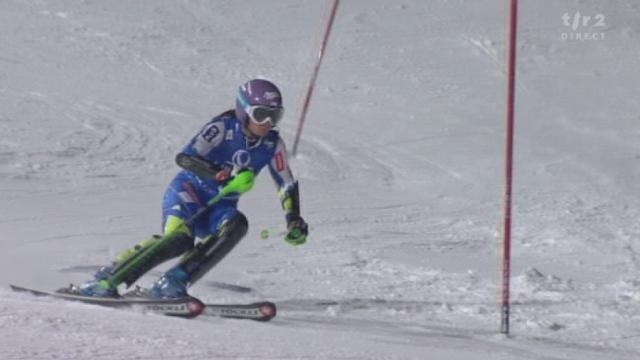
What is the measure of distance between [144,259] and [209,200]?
574mm

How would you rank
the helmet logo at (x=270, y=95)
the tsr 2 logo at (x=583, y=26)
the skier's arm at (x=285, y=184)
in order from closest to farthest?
the helmet logo at (x=270, y=95) < the skier's arm at (x=285, y=184) < the tsr 2 logo at (x=583, y=26)

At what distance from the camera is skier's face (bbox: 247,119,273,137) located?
7113 mm

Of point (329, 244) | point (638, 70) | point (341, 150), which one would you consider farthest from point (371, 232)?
point (638, 70)

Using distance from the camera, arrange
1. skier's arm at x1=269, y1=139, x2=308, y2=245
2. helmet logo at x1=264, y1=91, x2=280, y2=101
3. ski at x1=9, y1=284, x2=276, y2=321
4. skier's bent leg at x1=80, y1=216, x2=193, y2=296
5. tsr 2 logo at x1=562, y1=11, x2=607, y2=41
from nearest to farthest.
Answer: ski at x1=9, y1=284, x2=276, y2=321
skier's bent leg at x1=80, y1=216, x2=193, y2=296
helmet logo at x1=264, y1=91, x2=280, y2=101
skier's arm at x1=269, y1=139, x2=308, y2=245
tsr 2 logo at x1=562, y1=11, x2=607, y2=41

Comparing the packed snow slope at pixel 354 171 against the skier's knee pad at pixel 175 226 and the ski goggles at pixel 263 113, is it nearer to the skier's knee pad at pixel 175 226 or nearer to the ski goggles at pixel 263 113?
the skier's knee pad at pixel 175 226

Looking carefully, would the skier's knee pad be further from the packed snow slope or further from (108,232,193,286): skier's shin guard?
the packed snow slope

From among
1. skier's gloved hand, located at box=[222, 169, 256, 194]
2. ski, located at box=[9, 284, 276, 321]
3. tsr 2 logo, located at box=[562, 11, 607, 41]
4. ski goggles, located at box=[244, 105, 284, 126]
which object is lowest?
ski, located at box=[9, 284, 276, 321]

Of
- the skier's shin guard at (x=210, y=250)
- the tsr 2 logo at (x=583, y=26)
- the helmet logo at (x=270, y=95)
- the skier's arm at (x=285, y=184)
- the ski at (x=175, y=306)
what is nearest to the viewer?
the ski at (x=175, y=306)

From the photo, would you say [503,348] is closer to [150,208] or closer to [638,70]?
[150,208]

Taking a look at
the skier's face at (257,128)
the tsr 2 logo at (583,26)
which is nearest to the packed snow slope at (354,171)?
the tsr 2 logo at (583,26)

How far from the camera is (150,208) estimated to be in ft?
35.4

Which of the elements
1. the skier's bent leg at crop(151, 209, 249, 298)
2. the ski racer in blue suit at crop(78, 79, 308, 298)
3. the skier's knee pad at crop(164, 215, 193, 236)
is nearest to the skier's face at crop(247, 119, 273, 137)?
the ski racer in blue suit at crop(78, 79, 308, 298)

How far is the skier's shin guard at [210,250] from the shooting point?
6914 mm

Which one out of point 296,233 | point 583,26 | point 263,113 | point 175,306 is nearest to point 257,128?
point 263,113
